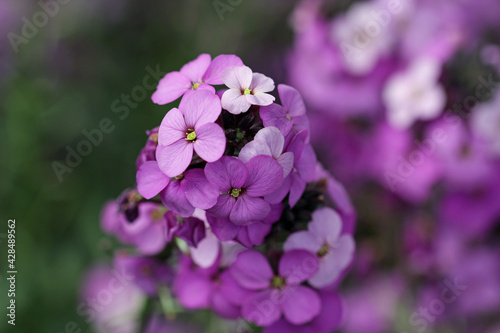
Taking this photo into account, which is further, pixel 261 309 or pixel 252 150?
pixel 261 309

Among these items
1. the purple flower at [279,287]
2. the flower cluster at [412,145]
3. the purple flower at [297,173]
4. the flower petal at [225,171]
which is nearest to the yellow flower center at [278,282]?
the purple flower at [279,287]

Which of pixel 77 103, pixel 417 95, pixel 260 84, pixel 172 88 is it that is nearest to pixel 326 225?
pixel 260 84

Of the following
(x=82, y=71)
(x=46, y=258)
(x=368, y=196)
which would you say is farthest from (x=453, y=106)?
(x=82, y=71)

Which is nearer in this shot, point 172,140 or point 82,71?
point 172,140

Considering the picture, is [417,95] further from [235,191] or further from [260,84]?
[235,191]

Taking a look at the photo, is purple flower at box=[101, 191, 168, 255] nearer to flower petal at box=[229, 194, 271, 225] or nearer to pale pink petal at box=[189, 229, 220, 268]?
pale pink petal at box=[189, 229, 220, 268]

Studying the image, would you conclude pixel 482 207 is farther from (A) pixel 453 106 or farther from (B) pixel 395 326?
(B) pixel 395 326
